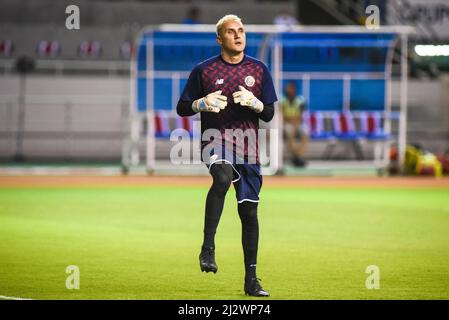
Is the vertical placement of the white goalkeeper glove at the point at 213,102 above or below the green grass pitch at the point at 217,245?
above

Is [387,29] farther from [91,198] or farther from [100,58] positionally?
[100,58]

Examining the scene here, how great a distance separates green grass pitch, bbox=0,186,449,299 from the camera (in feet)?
32.4

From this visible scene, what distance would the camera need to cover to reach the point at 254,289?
938cm

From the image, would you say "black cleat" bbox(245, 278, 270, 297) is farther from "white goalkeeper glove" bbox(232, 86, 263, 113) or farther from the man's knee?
"white goalkeeper glove" bbox(232, 86, 263, 113)

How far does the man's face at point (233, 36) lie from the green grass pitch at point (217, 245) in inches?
85.5

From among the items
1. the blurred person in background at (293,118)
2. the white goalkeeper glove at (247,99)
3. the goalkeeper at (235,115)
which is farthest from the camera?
the blurred person in background at (293,118)

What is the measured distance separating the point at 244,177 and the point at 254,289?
3.28ft

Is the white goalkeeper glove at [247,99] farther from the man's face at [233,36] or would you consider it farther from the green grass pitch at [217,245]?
the green grass pitch at [217,245]

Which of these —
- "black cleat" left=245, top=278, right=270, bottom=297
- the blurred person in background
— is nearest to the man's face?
"black cleat" left=245, top=278, right=270, bottom=297

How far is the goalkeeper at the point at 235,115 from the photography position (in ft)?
31.0

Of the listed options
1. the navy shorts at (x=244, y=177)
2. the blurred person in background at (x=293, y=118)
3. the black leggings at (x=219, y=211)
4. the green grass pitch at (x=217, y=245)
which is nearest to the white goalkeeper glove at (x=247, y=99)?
the navy shorts at (x=244, y=177)

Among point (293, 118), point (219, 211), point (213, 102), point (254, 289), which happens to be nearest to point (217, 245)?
point (219, 211)

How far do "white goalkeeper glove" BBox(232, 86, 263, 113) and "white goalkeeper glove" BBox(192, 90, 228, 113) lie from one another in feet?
0.39
